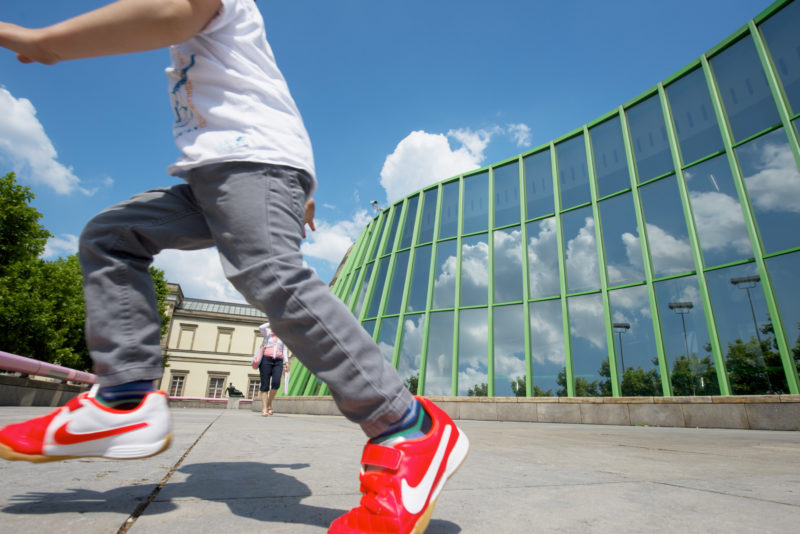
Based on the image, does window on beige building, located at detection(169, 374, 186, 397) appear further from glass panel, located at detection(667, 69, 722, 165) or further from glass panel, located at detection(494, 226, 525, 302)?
glass panel, located at detection(667, 69, 722, 165)

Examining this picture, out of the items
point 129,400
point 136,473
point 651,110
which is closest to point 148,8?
point 129,400

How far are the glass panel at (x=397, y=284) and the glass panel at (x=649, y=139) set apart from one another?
658cm

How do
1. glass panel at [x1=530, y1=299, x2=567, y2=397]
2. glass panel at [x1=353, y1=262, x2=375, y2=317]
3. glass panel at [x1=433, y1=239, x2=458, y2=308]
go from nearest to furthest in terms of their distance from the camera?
glass panel at [x1=530, y1=299, x2=567, y2=397] < glass panel at [x1=433, y1=239, x2=458, y2=308] < glass panel at [x1=353, y1=262, x2=375, y2=317]

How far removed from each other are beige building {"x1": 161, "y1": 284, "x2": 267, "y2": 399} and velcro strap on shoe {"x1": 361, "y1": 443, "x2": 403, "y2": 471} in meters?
45.0

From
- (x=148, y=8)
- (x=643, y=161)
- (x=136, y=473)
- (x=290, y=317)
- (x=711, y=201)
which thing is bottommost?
(x=136, y=473)

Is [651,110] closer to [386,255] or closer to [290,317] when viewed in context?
[386,255]

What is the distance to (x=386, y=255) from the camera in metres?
14.3

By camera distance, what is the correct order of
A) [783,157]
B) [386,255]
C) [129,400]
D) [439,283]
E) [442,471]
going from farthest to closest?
[386,255] < [439,283] < [783,157] < [129,400] < [442,471]

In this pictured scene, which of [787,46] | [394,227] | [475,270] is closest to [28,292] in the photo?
[394,227]

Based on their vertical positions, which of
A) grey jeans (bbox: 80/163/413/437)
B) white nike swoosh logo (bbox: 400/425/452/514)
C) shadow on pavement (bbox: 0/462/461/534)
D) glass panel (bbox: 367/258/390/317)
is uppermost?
glass panel (bbox: 367/258/390/317)

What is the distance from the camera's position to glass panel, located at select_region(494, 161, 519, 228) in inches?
481

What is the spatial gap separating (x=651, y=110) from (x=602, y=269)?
3889 mm

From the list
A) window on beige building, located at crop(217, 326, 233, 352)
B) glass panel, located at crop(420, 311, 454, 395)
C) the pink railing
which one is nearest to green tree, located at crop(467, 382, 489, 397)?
glass panel, located at crop(420, 311, 454, 395)

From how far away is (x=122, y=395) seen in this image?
4.10ft
